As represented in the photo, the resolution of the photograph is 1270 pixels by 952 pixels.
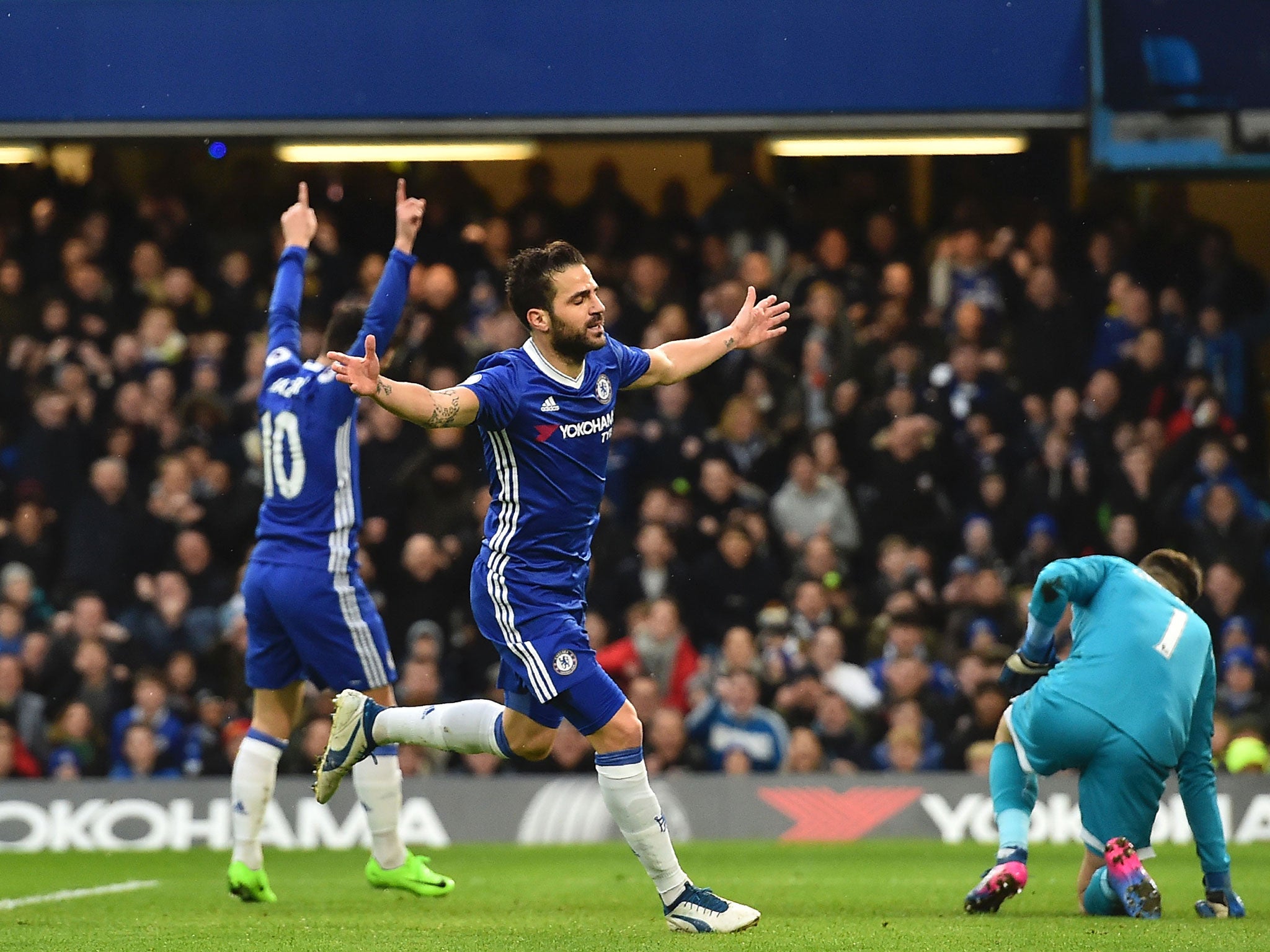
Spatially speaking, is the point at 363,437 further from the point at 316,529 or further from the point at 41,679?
the point at 316,529

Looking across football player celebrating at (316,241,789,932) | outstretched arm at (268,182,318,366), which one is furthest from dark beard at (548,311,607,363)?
outstretched arm at (268,182,318,366)

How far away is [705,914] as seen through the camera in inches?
269

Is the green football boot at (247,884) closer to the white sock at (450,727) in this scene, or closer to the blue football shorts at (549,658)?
the white sock at (450,727)

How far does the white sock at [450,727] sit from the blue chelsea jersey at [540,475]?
0.57 m

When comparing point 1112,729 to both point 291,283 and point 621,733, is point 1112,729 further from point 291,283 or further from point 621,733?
point 291,283

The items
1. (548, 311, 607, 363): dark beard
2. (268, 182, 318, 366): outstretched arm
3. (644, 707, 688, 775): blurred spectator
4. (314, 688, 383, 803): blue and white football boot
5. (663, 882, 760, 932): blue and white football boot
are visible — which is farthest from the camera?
(644, 707, 688, 775): blurred spectator

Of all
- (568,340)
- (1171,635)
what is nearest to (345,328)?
(568,340)

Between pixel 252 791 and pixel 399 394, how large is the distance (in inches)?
118

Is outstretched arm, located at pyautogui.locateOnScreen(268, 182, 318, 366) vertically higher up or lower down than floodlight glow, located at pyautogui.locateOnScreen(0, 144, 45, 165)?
lower down

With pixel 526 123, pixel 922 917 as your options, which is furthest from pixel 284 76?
pixel 922 917

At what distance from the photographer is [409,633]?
13922mm

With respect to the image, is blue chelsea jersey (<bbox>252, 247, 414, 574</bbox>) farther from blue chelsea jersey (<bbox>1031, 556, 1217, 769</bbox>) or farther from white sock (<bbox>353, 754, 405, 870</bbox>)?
blue chelsea jersey (<bbox>1031, 556, 1217, 769</bbox>)

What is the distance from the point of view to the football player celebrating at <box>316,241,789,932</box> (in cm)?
689

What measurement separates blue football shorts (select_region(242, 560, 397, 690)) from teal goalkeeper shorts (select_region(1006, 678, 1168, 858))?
2.91 m
